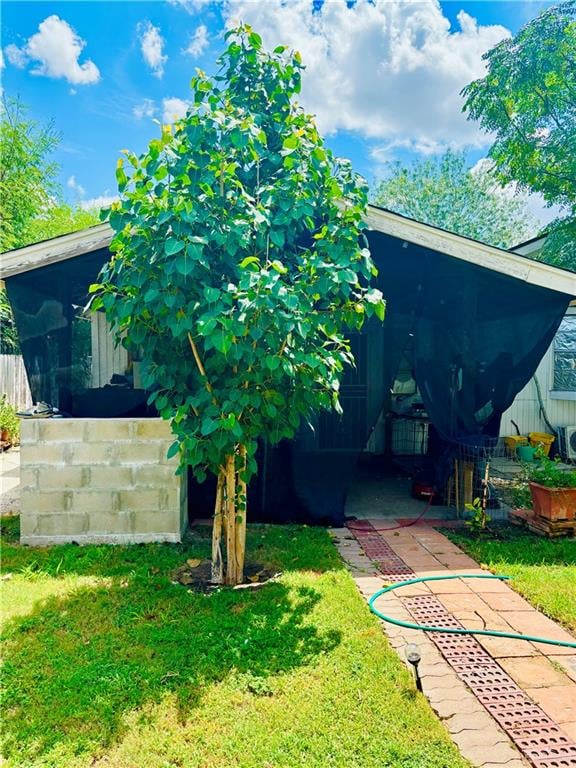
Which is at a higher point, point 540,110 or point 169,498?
point 540,110

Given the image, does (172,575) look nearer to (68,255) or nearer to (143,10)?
(68,255)

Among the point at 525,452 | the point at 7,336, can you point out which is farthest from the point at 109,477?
the point at 7,336

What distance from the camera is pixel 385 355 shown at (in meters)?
4.64

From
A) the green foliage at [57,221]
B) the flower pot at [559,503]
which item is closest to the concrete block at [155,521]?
the flower pot at [559,503]

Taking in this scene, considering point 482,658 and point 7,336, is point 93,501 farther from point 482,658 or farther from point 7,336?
point 7,336

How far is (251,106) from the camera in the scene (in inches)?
125

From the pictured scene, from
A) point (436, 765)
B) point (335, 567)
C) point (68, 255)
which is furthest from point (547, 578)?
point (68, 255)

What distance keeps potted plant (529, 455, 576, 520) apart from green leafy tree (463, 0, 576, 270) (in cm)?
590

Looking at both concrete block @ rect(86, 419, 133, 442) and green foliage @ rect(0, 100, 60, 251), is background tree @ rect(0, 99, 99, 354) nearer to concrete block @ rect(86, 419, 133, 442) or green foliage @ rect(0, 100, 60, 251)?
green foliage @ rect(0, 100, 60, 251)

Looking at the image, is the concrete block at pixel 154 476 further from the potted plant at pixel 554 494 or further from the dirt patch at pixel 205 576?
the potted plant at pixel 554 494

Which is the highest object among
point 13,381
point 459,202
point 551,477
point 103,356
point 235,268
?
point 459,202

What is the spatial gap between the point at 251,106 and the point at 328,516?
3.49 meters

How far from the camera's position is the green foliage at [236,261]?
2.67 metres

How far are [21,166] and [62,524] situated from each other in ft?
44.0
